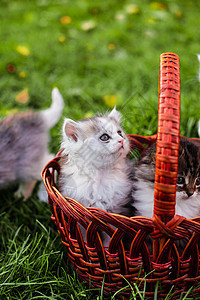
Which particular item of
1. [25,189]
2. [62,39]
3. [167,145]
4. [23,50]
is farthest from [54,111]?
[62,39]

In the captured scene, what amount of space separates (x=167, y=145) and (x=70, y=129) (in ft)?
1.62

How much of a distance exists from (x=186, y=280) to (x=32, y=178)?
1.17 metres

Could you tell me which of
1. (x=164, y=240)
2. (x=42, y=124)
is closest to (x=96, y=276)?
(x=164, y=240)

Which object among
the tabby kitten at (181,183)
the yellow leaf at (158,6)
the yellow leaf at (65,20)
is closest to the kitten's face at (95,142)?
the tabby kitten at (181,183)

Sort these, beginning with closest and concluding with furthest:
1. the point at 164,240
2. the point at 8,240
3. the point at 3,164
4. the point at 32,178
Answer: the point at 164,240
the point at 8,240
the point at 3,164
the point at 32,178

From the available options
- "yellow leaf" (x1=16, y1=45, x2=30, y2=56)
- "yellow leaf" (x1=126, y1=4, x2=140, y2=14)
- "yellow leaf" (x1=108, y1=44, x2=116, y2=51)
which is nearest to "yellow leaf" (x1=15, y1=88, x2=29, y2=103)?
"yellow leaf" (x1=16, y1=45, x2=30, y2=56)

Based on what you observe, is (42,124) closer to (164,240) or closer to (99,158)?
(99,158)

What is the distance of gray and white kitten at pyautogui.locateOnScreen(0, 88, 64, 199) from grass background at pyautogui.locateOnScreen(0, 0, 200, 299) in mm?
137

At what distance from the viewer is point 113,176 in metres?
1.41

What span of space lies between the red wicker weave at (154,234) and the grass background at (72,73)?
152mm

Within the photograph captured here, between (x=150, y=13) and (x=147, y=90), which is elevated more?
(x=150, y=13)

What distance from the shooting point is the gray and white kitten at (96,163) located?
52.0 inches

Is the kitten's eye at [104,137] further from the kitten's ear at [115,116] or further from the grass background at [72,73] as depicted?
the grass background at [72,73]

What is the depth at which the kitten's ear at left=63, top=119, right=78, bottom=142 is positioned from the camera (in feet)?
4.33
